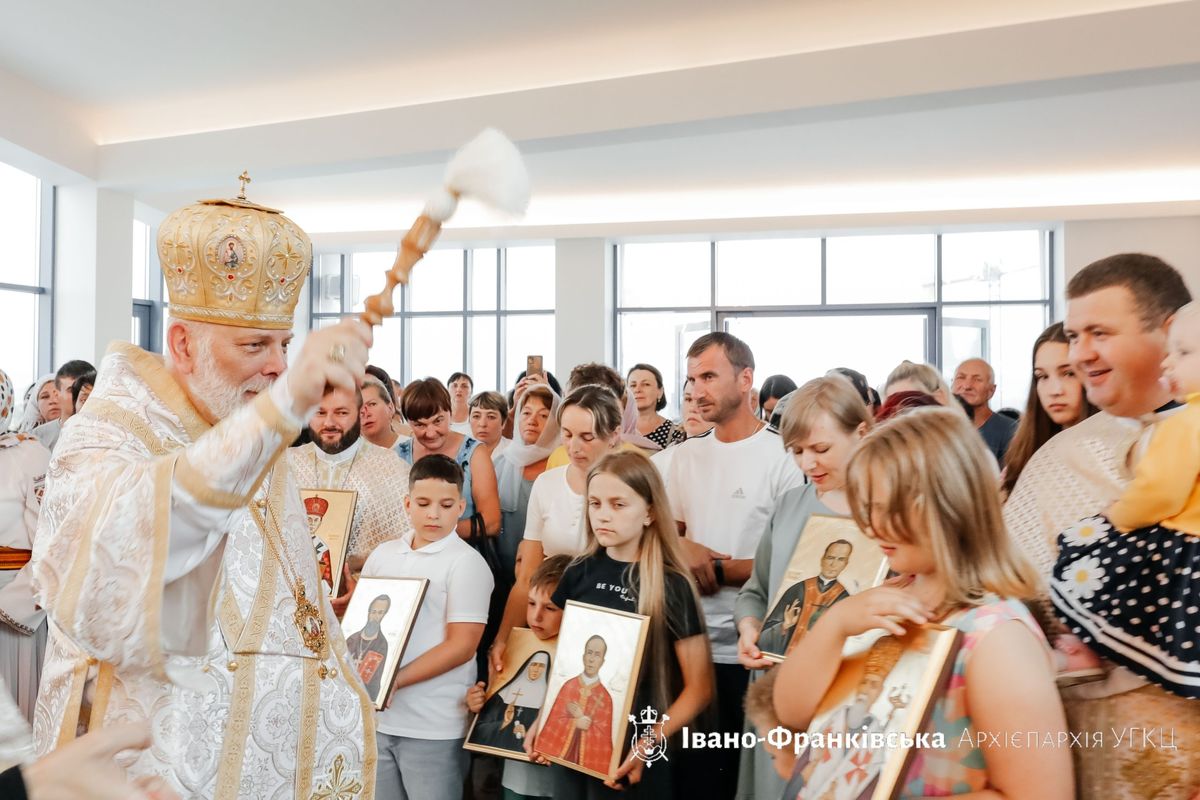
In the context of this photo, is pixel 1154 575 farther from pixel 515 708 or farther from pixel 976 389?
pixel 976 389

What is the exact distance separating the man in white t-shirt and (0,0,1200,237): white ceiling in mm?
3452

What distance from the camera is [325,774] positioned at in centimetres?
207

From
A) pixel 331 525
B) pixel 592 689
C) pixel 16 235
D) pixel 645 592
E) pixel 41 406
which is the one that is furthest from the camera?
pixel 16 235

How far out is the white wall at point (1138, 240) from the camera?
1096 cm

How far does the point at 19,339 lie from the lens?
10.0 m

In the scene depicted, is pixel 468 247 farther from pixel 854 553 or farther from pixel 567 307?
pixel 854 553

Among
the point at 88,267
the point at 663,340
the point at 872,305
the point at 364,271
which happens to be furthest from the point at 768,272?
the point at 88,267

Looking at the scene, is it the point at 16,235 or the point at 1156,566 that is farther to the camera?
the point at 16,235

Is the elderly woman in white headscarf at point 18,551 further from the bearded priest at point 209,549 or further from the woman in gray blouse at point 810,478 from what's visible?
the woman in gray blouse at point 810,478

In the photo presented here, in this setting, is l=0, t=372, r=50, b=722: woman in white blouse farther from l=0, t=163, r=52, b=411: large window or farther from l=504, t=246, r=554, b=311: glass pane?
l=504, t=246, r=554, b=311: glass pane

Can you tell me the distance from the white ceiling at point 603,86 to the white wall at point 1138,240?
0.78m

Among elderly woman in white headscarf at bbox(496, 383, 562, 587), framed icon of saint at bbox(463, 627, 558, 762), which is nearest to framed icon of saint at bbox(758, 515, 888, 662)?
framed icon of saint at bbox(463, 627, 558, 762)

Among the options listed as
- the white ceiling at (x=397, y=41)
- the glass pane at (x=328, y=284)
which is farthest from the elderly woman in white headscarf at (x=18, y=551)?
the glass pane at (x=328, y=284)

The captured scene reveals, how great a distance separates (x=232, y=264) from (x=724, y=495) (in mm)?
2067
